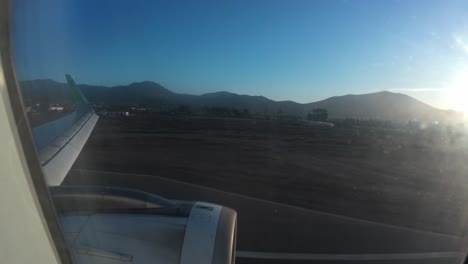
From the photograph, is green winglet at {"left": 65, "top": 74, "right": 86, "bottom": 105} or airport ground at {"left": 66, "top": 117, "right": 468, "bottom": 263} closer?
green winglet at {"left": 65, "top": 74, "right": 86, "bottom": 105}

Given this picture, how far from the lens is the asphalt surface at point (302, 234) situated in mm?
2336

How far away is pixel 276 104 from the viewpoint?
2.12 meters

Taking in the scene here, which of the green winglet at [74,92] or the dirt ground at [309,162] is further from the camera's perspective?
the dirt ground at [309,162]

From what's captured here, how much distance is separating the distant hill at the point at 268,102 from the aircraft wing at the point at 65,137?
0.58ft

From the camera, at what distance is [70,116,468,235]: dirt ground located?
2.30 m

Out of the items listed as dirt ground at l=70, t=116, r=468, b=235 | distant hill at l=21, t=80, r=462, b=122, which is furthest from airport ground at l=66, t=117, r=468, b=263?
distant hill at l=21, t=80, r=462, b=122

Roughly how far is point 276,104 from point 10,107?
1.26m

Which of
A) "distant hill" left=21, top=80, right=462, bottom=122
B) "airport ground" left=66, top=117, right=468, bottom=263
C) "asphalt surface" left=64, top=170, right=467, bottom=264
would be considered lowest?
"asphalt surface" left=64, top=170, right=467, bottom=264

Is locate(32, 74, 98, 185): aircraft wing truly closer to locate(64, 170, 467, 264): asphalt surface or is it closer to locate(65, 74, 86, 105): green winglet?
locate(65, 74, 86, 105): green winglet

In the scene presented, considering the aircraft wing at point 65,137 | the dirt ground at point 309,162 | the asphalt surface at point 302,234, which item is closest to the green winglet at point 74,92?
the aircraft wing at point 65,137

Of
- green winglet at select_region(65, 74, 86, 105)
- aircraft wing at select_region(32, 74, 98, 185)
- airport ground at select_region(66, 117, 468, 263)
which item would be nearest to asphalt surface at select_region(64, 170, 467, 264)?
airport ground at select_region(66, 117, 468, 263)

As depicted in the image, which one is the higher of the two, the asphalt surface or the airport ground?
the airport ground

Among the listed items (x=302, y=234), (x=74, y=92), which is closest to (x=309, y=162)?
(x=302, y=234)

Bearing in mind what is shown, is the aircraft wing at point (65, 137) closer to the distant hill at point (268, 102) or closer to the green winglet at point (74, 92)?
the green winglet at point (74, 92)
